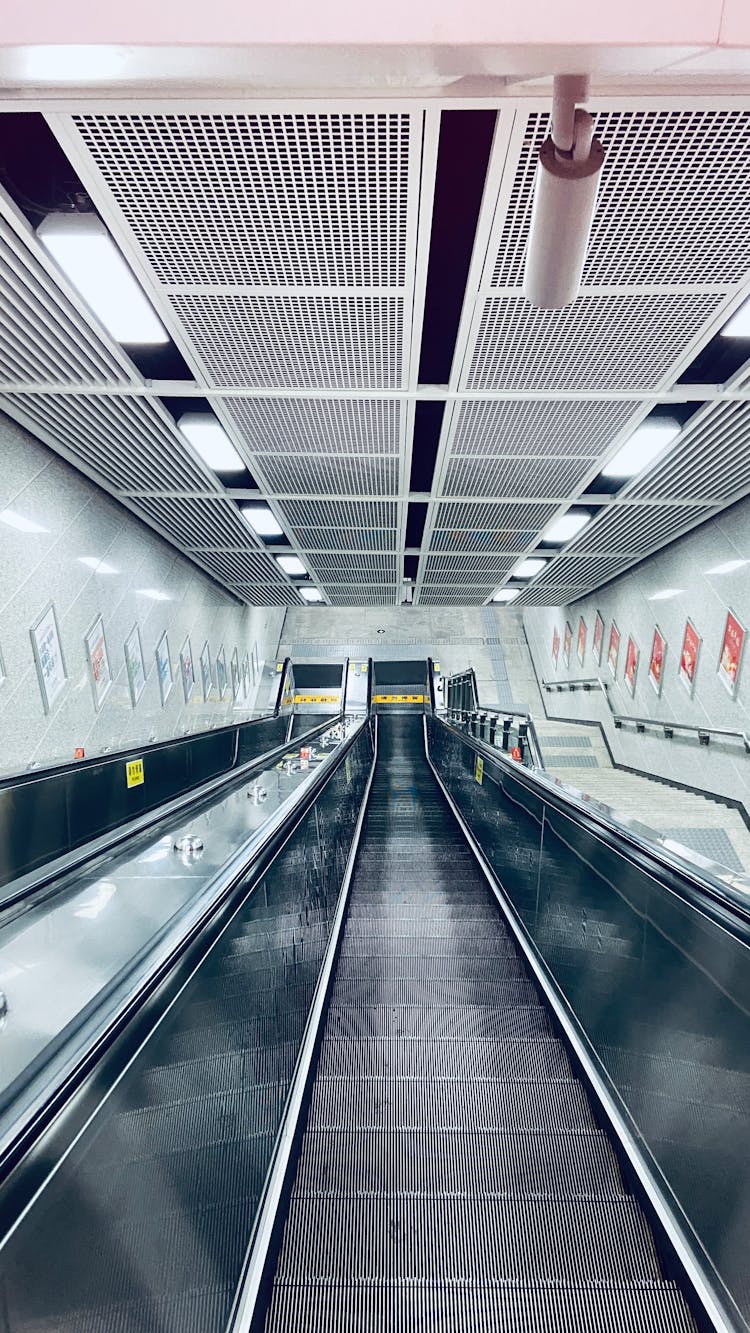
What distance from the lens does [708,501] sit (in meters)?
7.52

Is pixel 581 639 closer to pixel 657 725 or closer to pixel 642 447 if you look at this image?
pixel 657 725

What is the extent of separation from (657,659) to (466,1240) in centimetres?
977

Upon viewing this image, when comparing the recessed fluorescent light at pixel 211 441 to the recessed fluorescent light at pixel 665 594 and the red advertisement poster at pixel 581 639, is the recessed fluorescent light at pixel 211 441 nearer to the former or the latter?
the recessed fluorescent light at pixel 665 594

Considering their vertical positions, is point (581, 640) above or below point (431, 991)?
above

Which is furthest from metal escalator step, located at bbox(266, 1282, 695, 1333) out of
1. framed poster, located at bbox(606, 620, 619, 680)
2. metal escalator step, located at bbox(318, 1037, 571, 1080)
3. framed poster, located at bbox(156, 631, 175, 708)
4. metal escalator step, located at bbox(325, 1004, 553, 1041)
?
framed poster, located at bbox(606, 620, 619, 680)

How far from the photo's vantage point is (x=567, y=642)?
1650 cm

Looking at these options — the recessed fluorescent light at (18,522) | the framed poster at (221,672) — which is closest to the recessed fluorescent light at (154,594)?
the recessed fluorescent light at (18,522)

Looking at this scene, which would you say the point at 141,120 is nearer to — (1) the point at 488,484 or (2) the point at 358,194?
(2) the point at 358,194

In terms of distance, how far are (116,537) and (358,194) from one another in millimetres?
5984

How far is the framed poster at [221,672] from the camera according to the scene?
13262 mm

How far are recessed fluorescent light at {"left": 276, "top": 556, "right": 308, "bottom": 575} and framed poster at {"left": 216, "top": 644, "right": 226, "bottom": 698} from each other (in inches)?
110

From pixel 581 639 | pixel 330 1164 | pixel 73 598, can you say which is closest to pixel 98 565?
pixel 73 598

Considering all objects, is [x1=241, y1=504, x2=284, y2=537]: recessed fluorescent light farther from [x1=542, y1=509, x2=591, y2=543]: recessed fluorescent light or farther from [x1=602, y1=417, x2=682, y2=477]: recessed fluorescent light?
[x1=602, y1=417, x2=682, y2=477]: recessed fluorescent light

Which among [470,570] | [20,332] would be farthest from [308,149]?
[470,570]
